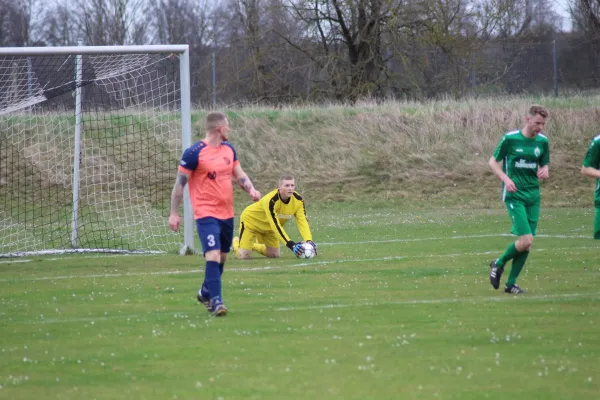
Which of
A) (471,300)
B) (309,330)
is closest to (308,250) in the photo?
(471,300)

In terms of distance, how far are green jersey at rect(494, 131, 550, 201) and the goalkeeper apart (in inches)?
175

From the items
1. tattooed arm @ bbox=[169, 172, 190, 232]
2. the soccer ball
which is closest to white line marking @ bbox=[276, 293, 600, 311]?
tattooed arm @ bbox=[169, 172, 190, 232]

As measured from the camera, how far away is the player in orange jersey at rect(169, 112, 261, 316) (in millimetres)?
9766

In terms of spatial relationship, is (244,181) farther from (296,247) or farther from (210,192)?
(296,247)

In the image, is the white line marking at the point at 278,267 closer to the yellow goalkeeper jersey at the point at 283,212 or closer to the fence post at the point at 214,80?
the yellow goalkeeper jersey at the point at 283,212

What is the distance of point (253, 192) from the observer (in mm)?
10242

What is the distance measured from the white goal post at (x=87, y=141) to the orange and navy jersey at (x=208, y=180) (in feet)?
20.7

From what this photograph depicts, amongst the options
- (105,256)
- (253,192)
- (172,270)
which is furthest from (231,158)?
(105,256)

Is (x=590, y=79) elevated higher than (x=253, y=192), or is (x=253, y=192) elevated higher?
(x=590, y=79)

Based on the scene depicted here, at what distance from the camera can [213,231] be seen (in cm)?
977

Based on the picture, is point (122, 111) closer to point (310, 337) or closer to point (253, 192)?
point (253, 192)

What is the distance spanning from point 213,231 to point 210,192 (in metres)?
0.43

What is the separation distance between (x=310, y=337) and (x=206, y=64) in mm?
35174

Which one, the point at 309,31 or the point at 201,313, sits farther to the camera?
the point at 309,31
